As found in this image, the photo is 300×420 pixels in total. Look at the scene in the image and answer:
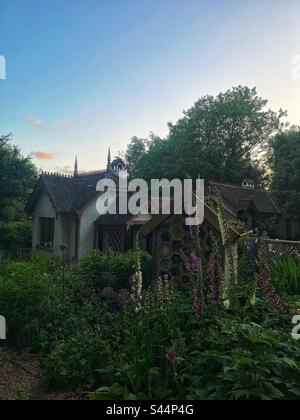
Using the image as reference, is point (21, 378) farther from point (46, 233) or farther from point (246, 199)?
point (246, 199)

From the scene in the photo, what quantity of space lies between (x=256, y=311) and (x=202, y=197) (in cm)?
222

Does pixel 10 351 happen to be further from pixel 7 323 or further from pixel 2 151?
pixel 2 151

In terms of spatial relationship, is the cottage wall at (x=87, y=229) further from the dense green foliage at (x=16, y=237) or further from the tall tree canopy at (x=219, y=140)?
the tall tree canopy at (x=219, y=140)

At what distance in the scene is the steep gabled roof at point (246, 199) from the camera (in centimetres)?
1719

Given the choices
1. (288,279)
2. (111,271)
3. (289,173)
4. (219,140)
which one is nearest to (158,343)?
(288,279)

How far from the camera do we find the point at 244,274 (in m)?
5.83

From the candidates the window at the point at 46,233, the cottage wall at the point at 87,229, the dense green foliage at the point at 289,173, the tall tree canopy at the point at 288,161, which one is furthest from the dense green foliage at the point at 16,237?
the tall tree canopy at the point at 288,161

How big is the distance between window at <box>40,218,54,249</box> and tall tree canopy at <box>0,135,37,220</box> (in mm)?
1491

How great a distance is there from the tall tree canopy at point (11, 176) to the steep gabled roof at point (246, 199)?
29.0 ft

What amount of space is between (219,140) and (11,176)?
1560 cm

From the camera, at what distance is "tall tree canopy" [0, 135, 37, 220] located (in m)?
13.3

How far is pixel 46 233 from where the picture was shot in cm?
1445

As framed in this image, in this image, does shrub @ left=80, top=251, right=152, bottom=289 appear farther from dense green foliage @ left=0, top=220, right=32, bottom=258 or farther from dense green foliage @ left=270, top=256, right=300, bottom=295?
dense green foliage @ left=0, top=220, right=32, bottom=258
